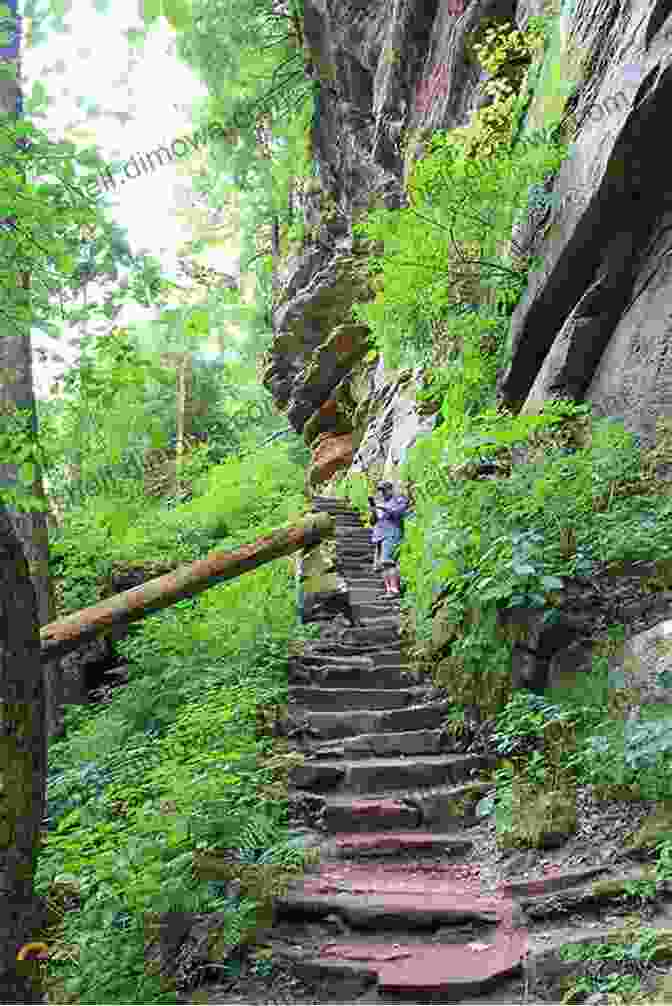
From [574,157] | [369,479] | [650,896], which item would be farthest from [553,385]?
[369,479]

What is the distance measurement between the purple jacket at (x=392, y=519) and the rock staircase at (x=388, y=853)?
2919 mm

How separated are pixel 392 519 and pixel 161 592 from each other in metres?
4.01

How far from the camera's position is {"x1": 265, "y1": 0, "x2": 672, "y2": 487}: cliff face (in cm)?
579

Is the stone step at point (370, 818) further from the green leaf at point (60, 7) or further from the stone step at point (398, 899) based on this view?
the green leaf at point (60, 7)

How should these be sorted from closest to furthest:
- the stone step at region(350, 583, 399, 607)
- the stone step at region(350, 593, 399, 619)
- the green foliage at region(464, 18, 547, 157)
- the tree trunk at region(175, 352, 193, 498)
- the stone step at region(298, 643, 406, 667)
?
1. the stone step at region(298, 643, 406, 667)
2. the green foliage at region(464, 18, 547, 157)
3. the stone step at region(350, 593, 399, 619)
4. the stone step at region(350, 583, 399, 607)
5. the tree trunk at region(175, 352, 193, 498)

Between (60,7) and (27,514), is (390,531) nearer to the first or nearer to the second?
(27,514)

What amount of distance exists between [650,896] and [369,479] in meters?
13.2

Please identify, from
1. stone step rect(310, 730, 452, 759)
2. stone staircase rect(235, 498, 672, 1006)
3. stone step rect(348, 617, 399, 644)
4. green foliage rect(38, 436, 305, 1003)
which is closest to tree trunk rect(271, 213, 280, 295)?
→ green foliage rect(38, 436, 305, 1003)

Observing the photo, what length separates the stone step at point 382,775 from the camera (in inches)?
217

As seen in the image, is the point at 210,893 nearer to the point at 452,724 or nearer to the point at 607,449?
the point at 452,724

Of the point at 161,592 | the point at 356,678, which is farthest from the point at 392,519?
the point at 161,592

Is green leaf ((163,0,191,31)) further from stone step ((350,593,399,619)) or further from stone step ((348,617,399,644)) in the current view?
stone step ((350,593,399,619))

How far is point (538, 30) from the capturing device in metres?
8.67

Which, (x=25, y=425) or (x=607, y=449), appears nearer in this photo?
(x=25, y=425)
